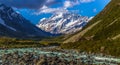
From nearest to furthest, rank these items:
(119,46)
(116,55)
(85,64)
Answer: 1. (85,64)
2. (116,55)
3. (119,46)

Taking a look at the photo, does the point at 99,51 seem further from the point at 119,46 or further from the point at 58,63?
the point at 58,63

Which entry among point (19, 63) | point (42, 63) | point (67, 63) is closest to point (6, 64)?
point (19, 63)

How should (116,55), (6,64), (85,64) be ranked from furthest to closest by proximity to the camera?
(116,55) < (85,64) < (6,64)

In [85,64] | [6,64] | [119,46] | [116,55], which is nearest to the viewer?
[6,64]

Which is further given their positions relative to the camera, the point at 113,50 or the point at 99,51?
the point at 99,51

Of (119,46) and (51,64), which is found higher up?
(119,46)

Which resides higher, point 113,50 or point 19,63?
point 113,50

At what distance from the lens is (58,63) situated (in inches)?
4545

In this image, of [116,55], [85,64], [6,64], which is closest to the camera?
[6,64]

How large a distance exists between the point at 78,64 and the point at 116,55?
6405 cm

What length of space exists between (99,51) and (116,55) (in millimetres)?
22840

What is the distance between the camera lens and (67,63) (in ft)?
382

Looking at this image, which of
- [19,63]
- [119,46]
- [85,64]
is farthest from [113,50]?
[19,63]

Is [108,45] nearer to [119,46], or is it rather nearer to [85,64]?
[119,46]
